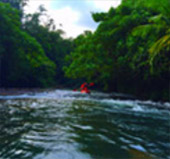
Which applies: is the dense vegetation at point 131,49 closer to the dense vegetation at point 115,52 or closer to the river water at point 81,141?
the dense vegetation at point 115,52

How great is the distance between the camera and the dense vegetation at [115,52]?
37.2 feet

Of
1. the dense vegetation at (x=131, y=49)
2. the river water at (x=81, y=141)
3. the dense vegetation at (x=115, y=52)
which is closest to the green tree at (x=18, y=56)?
the dense vegetation at (x=115, y=52)

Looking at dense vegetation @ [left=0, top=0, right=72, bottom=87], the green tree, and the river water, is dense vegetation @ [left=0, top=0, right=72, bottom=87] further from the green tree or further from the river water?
the river water

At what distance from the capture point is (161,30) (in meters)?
10.8

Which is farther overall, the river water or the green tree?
the green tree

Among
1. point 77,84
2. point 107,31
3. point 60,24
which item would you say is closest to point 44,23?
point 60,24

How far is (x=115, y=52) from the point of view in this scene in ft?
57.6

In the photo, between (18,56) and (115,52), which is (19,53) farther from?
(115,52)

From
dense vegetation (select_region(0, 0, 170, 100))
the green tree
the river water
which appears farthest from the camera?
the green tree

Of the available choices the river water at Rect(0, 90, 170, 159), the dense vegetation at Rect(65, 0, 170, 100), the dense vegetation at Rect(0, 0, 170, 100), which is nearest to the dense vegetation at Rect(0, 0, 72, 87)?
the dense vegetation at Rect(0, 0, 170, 100)

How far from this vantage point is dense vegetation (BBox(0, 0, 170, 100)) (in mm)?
11344

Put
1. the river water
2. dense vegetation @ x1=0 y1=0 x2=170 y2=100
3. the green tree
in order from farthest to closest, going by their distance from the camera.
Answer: the green tree → dense vegetation @ x1=0 y1=0 x2=170 y2=100 → the river water

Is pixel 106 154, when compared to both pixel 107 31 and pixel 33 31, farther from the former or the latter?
pixel 33 31

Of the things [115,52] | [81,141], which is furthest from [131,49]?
[81,141]
